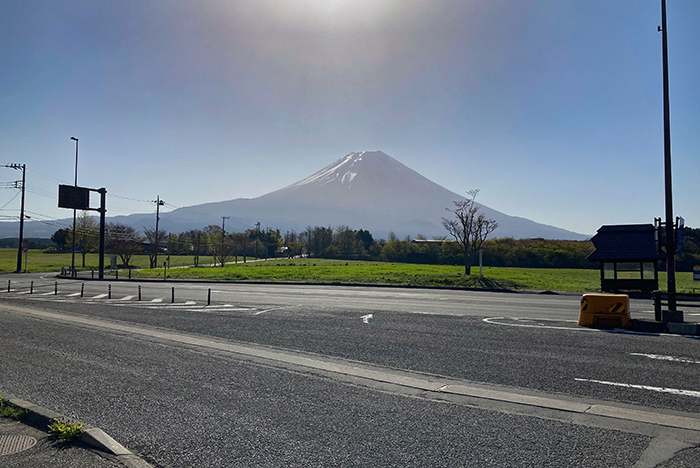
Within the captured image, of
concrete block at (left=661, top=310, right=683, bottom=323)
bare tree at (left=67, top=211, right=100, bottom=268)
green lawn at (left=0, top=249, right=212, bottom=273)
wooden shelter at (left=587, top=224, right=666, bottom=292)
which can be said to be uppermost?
bare tree at (left=67, top=211, right=100, bottom=268)

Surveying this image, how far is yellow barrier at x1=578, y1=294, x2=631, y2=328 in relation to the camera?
12898 mm

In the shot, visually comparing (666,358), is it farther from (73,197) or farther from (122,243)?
(122,243)

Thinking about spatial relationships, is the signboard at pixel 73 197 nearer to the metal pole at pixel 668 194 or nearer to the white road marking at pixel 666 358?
the metal pole at pixel 668 194

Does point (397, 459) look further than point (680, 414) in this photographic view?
No

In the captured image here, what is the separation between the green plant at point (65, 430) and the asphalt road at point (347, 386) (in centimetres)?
45

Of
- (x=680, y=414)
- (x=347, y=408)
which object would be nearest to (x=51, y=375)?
(x=347, y=408)

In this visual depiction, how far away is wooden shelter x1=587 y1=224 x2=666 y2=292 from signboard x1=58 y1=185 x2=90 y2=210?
41.8 m

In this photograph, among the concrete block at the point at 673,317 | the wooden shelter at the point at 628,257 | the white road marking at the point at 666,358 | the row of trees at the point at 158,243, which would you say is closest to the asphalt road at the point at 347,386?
the white road marking at the point at 666,358

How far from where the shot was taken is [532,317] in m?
15.0

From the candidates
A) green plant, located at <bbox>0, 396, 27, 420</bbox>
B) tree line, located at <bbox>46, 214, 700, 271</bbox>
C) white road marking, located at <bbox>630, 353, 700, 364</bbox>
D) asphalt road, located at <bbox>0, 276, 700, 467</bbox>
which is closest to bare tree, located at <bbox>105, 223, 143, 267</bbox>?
tree line, located at <bbox>46, 214, 700, 271</bbox>

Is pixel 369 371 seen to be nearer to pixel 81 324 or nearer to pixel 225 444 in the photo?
pixel 225 444

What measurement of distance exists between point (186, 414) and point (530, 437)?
444 centimetres

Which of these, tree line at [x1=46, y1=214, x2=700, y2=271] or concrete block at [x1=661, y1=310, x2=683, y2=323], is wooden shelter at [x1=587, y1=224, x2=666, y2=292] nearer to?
concrete block at [x1=661, y1=310, x2=683, y2=323]

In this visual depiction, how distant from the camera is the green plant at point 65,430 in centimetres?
516
